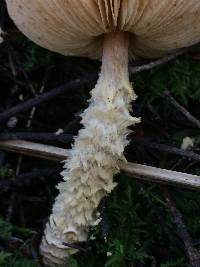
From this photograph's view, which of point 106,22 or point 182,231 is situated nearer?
point 106,22

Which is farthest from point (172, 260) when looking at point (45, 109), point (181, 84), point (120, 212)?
point (45, 109)

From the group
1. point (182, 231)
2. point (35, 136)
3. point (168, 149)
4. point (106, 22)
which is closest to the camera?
point (106, 22)

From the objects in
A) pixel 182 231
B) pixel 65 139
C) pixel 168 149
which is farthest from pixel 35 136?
pixel 182 231

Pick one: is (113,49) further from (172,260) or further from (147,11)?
(172,260)

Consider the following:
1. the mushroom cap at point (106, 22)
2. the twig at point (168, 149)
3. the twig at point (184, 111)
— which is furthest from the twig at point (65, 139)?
the mushroom cap at point (106, 22)

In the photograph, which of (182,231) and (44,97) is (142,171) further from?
(44,97)

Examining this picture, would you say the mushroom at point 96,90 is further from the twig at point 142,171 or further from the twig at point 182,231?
the twig at point 182,231
